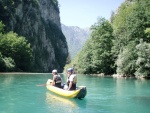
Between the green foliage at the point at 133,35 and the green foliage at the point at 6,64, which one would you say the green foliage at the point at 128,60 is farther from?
the green foliage at the point at 6,64

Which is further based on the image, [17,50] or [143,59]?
[17,50]

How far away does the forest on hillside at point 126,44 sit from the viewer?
44.0m

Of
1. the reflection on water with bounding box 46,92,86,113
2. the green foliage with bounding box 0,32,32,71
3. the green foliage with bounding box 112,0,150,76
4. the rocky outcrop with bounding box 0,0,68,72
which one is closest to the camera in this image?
the reflection on water with bounding box 46,92,86,113

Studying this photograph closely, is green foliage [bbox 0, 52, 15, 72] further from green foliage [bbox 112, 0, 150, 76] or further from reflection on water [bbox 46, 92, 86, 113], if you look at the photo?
reflection on water [bbox 46, 92, 86, 113]

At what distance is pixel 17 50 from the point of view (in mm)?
79812

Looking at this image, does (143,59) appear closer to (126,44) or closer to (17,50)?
(126,44)

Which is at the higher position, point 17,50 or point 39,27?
point 39,27

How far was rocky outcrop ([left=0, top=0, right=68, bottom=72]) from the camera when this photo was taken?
363 ft

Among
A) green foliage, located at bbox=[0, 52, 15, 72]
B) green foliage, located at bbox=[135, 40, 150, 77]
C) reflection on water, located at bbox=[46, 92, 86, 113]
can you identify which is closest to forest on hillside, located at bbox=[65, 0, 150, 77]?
green foliage, located at bbox=[135, 40, 150, 77]

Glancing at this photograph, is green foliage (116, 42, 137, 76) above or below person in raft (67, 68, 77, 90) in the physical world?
above

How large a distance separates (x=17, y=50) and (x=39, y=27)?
203ft

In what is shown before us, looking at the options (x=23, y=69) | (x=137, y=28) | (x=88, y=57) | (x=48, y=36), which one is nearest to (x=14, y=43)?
(x=23, y=69)

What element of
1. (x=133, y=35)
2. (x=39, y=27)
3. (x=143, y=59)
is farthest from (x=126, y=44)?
(x=39, y=27)

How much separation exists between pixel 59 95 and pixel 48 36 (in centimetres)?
14278
